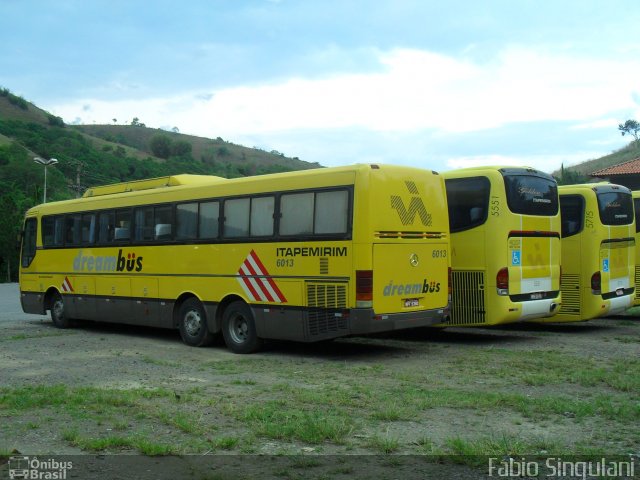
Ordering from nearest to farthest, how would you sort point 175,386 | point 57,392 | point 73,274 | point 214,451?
point 214,451 < point 57,392 < point 175,386 < point 73,274

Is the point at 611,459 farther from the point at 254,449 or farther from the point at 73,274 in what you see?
the point at 73,274

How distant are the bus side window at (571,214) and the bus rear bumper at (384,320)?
4.65 metres

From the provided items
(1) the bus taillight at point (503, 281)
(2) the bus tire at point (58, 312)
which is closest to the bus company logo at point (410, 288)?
(1) the bus taillight at point (503, 281)

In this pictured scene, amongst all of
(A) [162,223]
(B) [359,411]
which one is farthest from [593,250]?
(B) [359,411]

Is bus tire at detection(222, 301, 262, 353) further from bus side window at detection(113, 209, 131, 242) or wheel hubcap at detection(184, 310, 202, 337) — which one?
bus side window at detection(113, 209, 131, 242)

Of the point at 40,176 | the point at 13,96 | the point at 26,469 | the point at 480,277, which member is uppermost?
the point at 13,96

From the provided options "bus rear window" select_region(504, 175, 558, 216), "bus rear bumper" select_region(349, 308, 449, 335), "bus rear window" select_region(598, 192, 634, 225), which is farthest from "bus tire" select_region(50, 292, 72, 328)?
"bus rear window" select_region(598, 192, 634, 225)

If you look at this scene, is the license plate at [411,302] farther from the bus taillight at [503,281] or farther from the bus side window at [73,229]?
the bus side window at [73,229]

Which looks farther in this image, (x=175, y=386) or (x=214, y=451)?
(x=175, y=386)

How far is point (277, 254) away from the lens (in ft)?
39.7

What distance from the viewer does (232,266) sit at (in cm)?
1288

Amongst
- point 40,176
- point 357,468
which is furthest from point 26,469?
point 40,176

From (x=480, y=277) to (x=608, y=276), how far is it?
148 inches

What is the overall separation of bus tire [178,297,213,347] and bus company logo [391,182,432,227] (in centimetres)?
420
